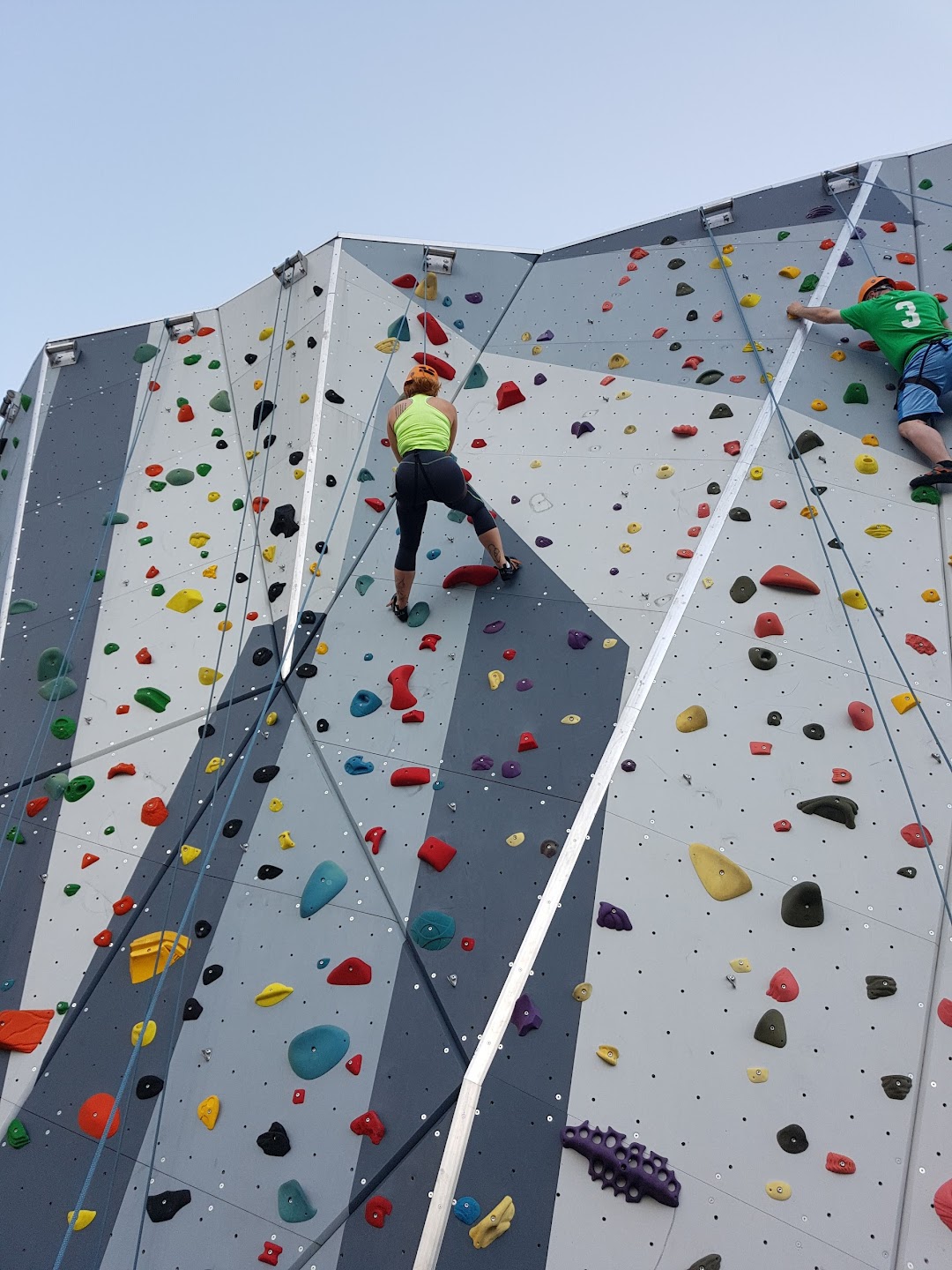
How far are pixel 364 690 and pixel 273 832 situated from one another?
594mm

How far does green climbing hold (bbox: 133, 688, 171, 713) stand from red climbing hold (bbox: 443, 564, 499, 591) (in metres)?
1.08

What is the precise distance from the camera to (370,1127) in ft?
8.23

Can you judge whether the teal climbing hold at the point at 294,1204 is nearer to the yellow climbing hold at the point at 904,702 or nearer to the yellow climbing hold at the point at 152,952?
the yellow climbing hold at the point at 152,952

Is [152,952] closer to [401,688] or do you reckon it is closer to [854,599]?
[401,688]

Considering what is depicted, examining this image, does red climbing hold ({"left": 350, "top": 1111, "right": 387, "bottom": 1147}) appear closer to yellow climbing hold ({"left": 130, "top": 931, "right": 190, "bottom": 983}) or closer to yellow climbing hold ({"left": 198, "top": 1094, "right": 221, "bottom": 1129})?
yellow climbing hold ({"left": 198, "top": 1094, "right": 221, "bottom": 1129})

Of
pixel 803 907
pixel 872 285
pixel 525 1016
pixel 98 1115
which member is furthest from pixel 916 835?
pixel 872 285

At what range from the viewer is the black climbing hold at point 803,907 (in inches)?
103

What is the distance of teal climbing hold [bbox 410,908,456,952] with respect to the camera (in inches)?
111

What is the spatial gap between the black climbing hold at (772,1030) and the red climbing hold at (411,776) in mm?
1206

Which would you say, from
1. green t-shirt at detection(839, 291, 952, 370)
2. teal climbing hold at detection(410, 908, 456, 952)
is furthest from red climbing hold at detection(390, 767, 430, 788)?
green t-shirt at detection(839, 291, 952, 370)

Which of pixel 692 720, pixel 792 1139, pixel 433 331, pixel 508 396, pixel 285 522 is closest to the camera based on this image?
pixel 792 1139

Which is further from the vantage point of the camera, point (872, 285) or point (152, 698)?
point (872, 285)

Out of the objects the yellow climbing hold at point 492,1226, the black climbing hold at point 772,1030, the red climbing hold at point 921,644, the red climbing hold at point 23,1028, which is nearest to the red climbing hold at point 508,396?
the red climbing hold at point 921,644

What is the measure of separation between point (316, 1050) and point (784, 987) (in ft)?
3.91
